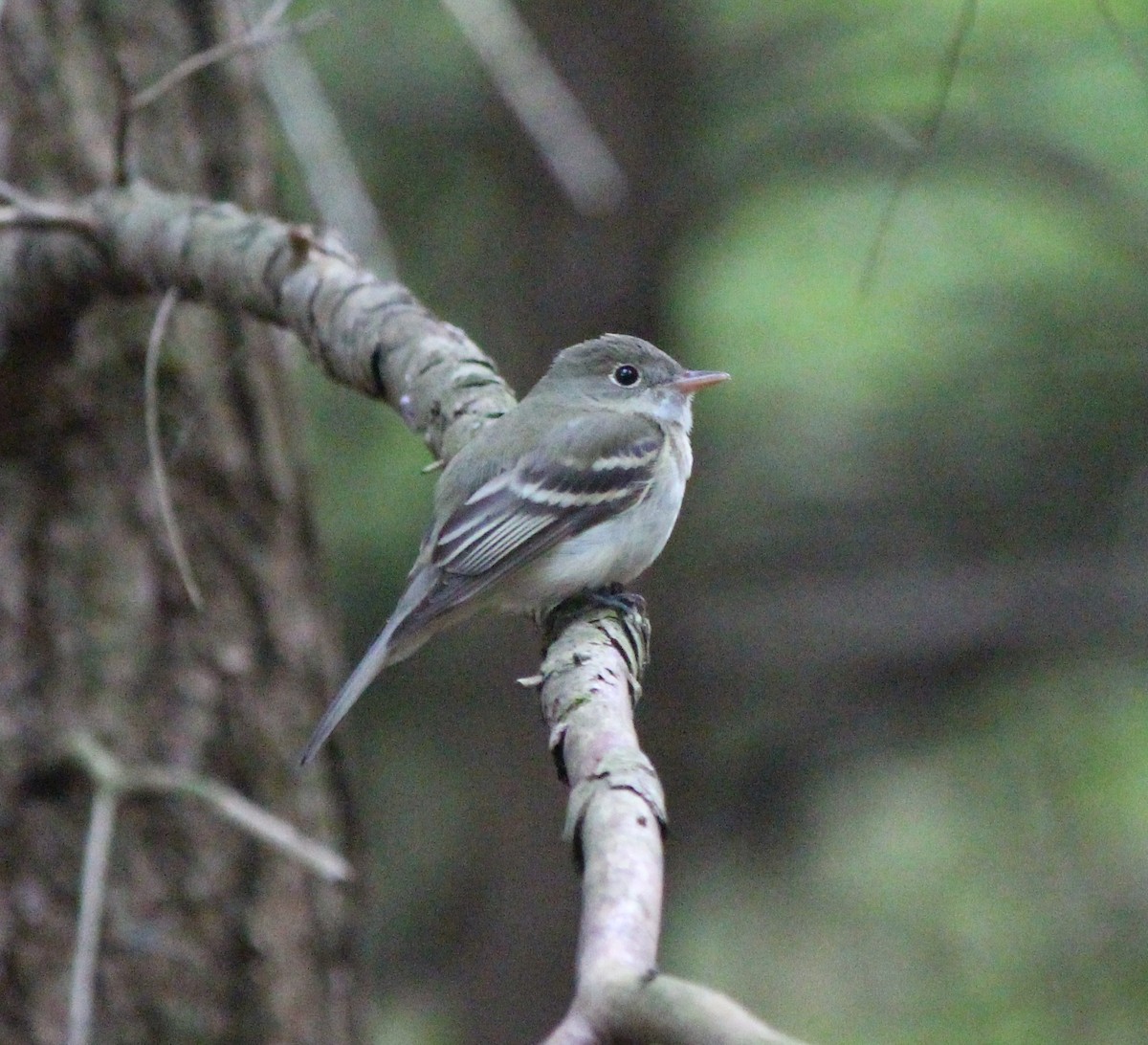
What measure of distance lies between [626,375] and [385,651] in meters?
1.68

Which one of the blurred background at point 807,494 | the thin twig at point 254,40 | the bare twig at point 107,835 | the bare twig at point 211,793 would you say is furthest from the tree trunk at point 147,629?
the blurred background at point 807,494

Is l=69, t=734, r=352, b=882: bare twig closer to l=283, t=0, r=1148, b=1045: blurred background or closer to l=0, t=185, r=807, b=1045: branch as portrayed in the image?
l=0, t=185, r=807, b=1045: branch

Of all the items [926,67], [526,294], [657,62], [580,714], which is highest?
[657,62]

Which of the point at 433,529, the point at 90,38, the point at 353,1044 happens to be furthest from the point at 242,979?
the point at 90,38

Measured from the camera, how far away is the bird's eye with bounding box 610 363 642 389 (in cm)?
540

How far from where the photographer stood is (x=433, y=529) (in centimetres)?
452

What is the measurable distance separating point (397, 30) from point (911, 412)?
9.96 ft

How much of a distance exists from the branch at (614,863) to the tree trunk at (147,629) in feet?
6.39

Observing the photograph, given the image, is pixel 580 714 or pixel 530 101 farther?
pixel 530 101

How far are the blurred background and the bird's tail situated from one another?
277cm

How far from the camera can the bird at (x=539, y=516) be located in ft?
13.8

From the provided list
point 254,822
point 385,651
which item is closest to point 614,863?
point 254,822

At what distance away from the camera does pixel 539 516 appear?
14.9 ft

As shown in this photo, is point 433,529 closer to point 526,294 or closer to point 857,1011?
point 526,294
